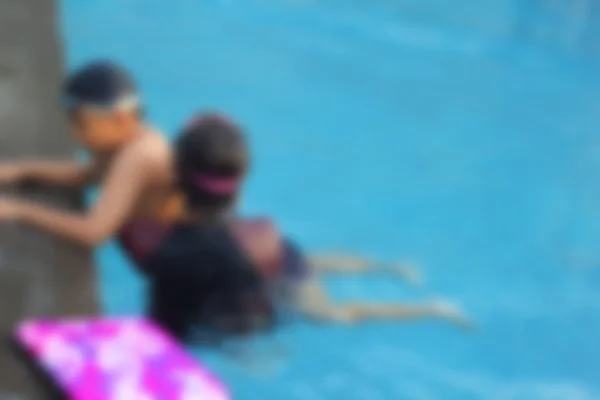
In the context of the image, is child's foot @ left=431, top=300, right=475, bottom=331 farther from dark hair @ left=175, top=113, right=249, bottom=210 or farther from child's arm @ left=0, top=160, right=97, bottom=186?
child's arm @ left=0, top=160, right=97, bottom=186

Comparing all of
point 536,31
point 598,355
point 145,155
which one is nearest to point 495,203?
point 598,355

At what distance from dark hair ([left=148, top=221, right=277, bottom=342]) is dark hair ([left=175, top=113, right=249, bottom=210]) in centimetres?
5

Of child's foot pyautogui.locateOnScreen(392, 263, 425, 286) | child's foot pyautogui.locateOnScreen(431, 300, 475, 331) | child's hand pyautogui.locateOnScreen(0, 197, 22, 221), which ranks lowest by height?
child's hand pyautogui.locateOnScreen(0, 197, 22, 221)

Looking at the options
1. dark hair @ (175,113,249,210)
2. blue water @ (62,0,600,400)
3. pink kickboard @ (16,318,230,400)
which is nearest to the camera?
pink kickboard @ (16,318,230,400)

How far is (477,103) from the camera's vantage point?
9.51 feet

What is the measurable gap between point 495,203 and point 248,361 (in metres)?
0.86

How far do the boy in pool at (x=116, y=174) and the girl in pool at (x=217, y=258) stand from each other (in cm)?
5

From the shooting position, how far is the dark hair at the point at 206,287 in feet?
5.70

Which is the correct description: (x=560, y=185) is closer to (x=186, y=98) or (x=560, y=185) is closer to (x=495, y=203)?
(x=495, y=203)

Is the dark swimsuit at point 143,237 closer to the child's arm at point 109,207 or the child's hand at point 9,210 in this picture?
the child's arm at point 109,207

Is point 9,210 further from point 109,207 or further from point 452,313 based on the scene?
point 452,313

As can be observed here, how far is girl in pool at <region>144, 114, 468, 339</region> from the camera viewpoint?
169 cm

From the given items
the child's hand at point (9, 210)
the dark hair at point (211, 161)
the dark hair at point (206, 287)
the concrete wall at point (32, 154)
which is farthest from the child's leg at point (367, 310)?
the child's hand at point (9, 210)

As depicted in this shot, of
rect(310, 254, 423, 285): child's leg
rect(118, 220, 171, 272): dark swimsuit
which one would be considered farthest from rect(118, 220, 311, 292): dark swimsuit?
rect(310, 254, 423, 285): child's leg
